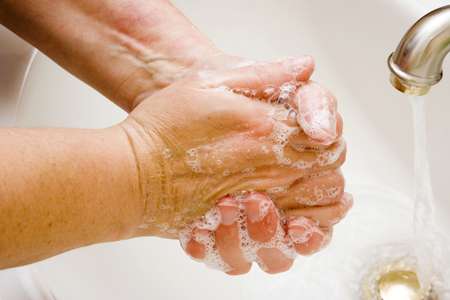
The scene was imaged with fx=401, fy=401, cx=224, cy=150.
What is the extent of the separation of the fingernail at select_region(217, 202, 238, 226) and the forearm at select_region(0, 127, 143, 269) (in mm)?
122

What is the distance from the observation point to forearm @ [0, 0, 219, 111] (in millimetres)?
721

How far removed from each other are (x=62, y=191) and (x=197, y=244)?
26 cm

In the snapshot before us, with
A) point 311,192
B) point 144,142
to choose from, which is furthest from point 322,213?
point 144,142

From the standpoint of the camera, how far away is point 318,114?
1.83 ft

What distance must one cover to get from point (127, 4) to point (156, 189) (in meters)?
0.38

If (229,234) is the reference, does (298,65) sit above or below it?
above

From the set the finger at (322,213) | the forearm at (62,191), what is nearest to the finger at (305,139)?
the finger at (322,213)

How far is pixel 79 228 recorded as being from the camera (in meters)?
0.47

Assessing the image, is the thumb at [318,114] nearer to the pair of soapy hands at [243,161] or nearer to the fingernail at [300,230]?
the pair of soapy hands at [243,161]

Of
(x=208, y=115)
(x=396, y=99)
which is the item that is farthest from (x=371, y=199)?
(x=208, y=115)

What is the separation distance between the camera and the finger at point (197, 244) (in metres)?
0.62

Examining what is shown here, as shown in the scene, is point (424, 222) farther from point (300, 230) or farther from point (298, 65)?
point (298, 65)

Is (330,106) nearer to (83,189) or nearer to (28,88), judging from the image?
(83,189)

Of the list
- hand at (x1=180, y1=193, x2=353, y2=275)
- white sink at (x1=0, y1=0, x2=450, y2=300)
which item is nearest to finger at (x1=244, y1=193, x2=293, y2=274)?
hand at (x1=180, y1=193, x2=353, y2=275)
